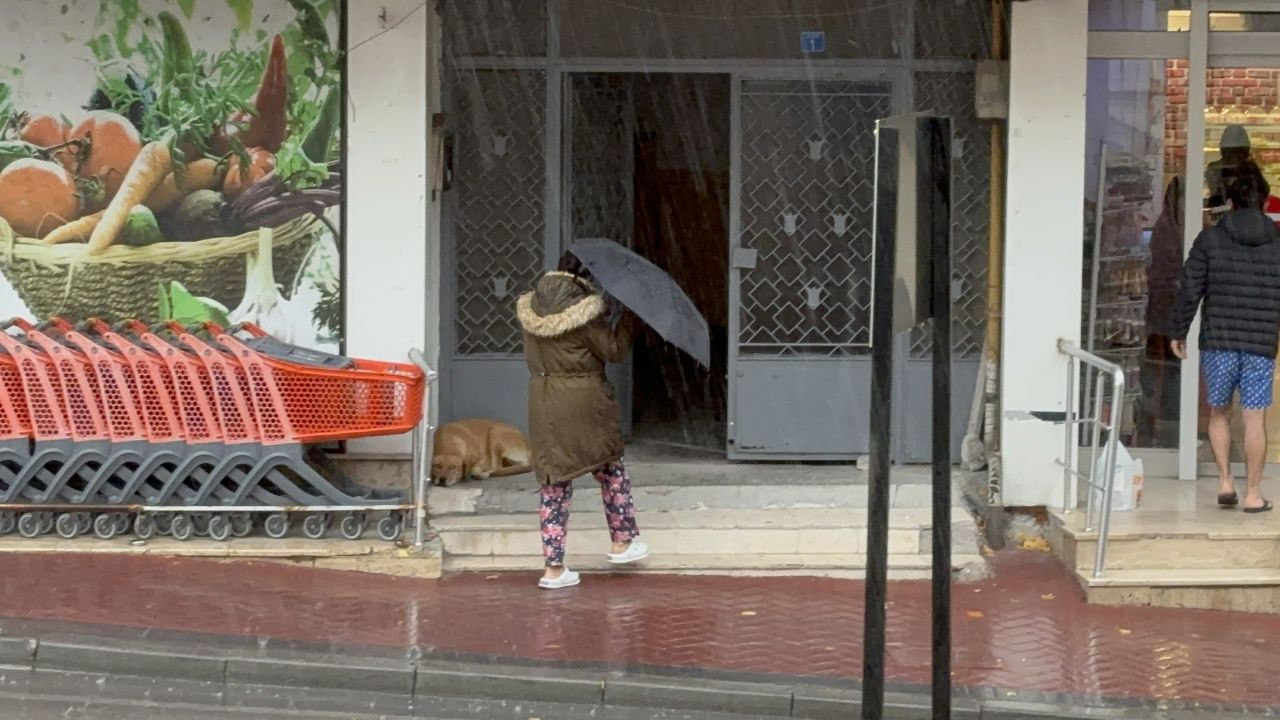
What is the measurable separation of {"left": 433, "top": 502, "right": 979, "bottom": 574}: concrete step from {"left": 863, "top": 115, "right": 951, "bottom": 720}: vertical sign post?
175 inches

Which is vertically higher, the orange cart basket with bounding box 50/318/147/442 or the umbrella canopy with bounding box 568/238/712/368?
the umbrella canopy with bounding box 568/238/712/368

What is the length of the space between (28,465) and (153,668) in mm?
2337

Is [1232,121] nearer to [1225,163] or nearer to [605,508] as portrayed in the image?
[1225,163]

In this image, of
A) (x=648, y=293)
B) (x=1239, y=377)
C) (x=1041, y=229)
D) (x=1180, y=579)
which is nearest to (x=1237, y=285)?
(x=1239, y=377)

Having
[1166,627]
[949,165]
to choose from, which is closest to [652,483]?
[1166,627]

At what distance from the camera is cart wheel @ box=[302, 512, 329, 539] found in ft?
31.9

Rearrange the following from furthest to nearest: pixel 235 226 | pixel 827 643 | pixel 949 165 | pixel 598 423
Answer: pixel 235 226 → pixel 598 423 → pixel 827 643 → pixel 949 165

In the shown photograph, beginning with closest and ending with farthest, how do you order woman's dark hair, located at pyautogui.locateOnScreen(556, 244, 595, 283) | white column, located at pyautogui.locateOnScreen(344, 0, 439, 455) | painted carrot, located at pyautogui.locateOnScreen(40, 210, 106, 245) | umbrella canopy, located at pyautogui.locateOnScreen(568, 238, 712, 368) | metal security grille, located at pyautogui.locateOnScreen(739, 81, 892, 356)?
umbrella canopy, located at pyautogui.locateOnScreen(568, 238, 712, 368) → woman's dark hair, located at pyautogui.locateOnScreen(556, 244, 595, 283) → white column, located at pyautogui.locateOnScreen(344, 0, 439, 455) → painted carrot, located at pyautogui.locateOnScreen(40, 210, 106, 245) → metal security grille, located at pyautogui.locateOnScreen(739, 81, 892, 356)

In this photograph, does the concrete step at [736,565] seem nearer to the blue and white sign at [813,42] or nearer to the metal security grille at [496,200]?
the metal security grille at [496,200]

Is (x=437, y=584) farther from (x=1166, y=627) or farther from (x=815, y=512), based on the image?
(x=1166, y=627)

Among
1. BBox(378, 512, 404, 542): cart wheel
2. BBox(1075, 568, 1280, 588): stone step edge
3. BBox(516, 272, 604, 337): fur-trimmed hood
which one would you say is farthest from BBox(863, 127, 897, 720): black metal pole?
BBox(378, 512, 404, 542): cart wheel

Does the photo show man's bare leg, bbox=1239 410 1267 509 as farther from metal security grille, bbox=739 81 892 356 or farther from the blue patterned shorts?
metal security grille, bbox=739 81 892 356

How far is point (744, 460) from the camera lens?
11203 mm

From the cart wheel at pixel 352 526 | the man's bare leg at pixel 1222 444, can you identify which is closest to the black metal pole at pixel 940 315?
the cart wheel at pixel 352 526
